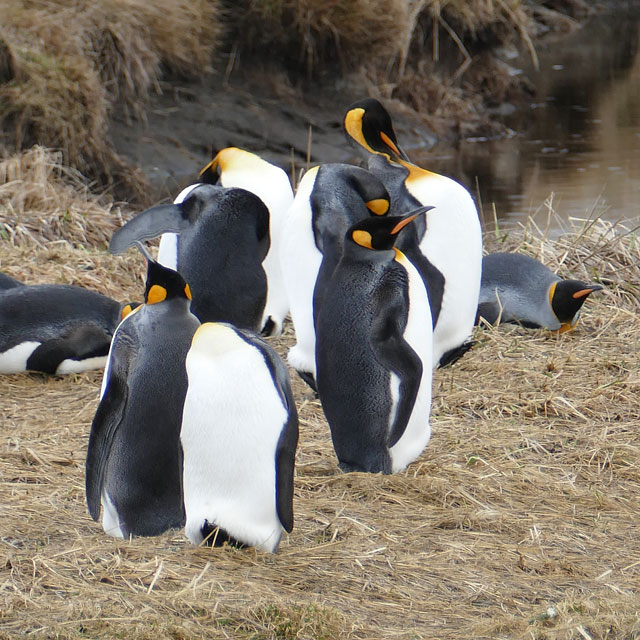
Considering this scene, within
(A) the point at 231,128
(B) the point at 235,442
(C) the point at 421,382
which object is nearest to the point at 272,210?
(C) the point at 421,382

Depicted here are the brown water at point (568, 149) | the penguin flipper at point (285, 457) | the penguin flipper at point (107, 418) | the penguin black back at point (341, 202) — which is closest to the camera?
the penguin flipper at point (285, 457)

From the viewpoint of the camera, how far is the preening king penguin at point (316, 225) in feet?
13.8

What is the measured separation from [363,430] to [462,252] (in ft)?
4.24

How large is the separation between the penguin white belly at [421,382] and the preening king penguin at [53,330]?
151 cm

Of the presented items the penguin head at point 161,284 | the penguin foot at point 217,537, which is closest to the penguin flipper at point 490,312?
the penguin head at point 161,284

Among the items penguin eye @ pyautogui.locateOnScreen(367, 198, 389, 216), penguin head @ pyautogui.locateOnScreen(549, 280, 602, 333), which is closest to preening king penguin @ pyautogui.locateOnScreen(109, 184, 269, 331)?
penguin eye @ pyautogui.locateOnScreen(367, 198, 389, 216)

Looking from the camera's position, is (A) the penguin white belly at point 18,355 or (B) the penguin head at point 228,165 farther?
(B) the penguin head at point 228,165

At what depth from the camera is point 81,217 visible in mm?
6949

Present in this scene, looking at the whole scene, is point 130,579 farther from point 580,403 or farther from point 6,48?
point 6,48

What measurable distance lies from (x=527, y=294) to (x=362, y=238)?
6.78ft

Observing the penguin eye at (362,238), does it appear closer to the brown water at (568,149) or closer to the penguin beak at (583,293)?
the penguin beak at (583,293)

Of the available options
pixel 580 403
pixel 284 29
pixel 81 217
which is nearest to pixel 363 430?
pixel 580 403

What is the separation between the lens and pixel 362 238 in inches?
142

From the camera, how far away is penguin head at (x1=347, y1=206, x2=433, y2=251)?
11.8 feet
